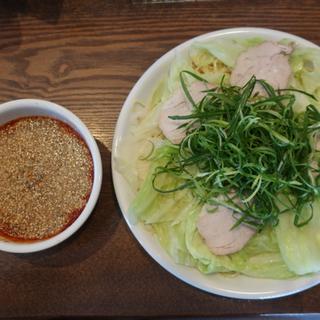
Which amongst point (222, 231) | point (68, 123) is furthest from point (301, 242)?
point (68, 123)

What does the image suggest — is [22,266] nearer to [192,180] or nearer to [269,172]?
[192,180]

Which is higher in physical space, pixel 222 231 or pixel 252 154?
pixel 252 154

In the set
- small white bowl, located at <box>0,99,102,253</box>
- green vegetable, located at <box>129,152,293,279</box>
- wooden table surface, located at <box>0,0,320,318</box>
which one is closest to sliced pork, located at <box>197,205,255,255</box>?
green vegetable, located at <box>129,152,293,279</box>

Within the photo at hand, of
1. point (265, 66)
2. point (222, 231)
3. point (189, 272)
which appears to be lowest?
point (189, 272)

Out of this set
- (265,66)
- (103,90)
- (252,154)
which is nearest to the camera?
(252,154)

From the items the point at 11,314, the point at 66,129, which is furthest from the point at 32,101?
the point at 11,314

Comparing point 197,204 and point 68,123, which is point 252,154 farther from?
point 68,123
